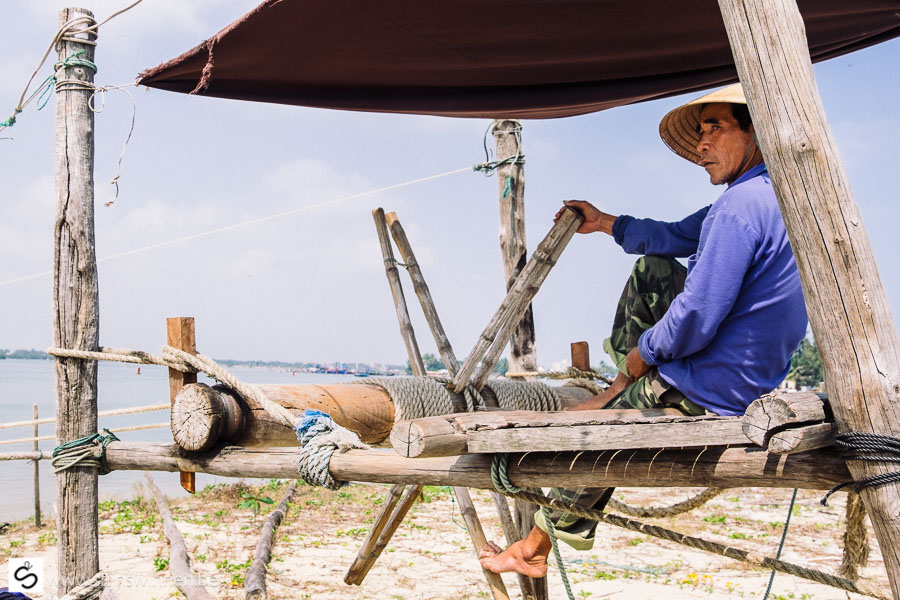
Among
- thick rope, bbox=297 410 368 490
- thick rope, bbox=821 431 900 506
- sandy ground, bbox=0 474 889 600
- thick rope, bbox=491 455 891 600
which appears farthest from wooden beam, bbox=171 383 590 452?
sandy ground, bbox=0 474 889 600

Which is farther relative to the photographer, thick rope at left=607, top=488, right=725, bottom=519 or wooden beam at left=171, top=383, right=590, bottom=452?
thick rope at left=607, top=488, right=725, bottom=519

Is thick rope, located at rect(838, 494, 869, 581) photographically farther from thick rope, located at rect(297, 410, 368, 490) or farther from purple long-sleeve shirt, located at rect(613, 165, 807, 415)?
thick rope, located at rect(297, 410, 368, 490)

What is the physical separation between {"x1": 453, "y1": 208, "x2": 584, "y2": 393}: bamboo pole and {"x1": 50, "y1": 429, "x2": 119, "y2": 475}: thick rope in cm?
164

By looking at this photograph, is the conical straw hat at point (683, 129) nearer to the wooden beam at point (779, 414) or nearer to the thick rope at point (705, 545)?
the wooden beam at point (779, 414)

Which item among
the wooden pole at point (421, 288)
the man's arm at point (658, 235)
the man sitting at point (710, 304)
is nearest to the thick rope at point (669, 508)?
the man sitting at point (710, 304)

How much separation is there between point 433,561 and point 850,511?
594cm

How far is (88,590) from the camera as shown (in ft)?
10.3

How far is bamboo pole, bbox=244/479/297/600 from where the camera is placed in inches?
232

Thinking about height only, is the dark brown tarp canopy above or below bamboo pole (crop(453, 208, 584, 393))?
above

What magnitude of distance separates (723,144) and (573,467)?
1.27 meters

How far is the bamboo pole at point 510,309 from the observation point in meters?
3.57

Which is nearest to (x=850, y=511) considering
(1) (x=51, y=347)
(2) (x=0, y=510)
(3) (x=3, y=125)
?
Answer: (1) (x=51, y=347)

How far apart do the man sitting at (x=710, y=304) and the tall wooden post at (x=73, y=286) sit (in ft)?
5.85
